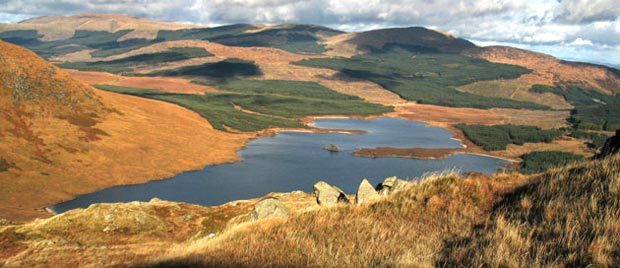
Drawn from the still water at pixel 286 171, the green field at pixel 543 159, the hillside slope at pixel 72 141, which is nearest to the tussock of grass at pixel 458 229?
the still water at pixel 286 171

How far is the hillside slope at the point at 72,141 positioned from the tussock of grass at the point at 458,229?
237ft

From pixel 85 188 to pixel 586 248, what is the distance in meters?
108

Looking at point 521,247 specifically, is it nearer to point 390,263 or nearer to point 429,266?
point 429,266

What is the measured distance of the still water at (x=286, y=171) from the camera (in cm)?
10256

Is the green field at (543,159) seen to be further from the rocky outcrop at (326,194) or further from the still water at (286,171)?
the rocky outcrop at (326,194)

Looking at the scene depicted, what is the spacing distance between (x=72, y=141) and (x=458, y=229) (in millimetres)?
125647

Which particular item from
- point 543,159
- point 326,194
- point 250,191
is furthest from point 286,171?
point 543,159

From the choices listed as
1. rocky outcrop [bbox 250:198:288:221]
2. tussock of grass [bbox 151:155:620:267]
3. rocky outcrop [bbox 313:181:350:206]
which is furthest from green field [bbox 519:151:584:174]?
tussock of grass [bbox 151:155:620:267]

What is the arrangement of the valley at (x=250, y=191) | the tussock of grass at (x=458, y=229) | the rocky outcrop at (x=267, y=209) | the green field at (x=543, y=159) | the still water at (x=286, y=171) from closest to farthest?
1. the tussock of grass at (x=458, y=229)
2. the valley at (x=250, y=191)
3. the rocky outcrop at (x=267, y=209)
4. the still water at (x=286, y=171)
5. the green field at (x=543, y=159)

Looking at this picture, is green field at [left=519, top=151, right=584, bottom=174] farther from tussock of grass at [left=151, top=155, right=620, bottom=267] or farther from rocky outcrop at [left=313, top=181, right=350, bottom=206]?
tussock of grass at [left=151, top=155, right=620, bottom=267]

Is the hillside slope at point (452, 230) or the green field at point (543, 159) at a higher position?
the hillside slope at point (452, 230)

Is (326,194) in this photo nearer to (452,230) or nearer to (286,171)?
(452,230)

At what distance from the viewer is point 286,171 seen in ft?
424

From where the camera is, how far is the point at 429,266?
11109 millimetres
